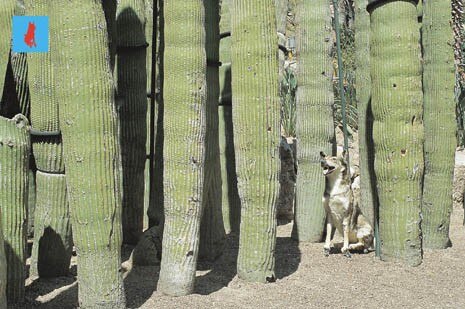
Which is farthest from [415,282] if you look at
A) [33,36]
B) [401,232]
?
[33,36]

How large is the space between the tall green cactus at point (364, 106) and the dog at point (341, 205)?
0.75 metres

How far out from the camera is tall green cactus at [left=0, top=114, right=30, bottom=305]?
15.9 feet

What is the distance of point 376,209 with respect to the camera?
22.9 ft

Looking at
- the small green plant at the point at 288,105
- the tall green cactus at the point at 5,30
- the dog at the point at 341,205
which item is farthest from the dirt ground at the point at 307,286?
the small green plant at the point at 288,105

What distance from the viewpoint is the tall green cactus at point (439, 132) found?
7.12 m

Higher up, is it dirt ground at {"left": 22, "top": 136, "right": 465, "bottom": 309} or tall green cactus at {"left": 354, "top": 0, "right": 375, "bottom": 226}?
tall green cactus at {"left": 354, "top": 0, "right": 375, "bottom": 226}

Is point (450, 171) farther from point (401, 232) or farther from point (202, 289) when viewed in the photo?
point (202, 289)

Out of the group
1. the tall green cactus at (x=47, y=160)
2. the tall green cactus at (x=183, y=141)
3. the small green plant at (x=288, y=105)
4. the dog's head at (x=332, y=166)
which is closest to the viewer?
the tall green cactus at (x=183, y=141)

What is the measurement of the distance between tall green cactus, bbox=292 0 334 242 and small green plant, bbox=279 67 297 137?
4.16 m

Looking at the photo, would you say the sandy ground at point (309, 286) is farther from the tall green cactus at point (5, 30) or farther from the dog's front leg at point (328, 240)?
the tall green cactus at point (5, 30)

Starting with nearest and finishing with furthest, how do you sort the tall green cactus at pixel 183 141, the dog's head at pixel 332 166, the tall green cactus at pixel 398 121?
the tall green cactus at pixel 183 141
the tall green cactus at pixel 398 121
the dog's head at pixel 332 166

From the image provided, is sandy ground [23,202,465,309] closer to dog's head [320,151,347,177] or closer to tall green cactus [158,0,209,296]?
tall green cactus [158,0,209,296]

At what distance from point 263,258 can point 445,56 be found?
309cm

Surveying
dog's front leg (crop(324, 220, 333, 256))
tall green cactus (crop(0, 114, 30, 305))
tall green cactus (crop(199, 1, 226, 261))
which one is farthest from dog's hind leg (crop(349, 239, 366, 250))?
tall green cactus (crop(0, 114, 30, 305))
